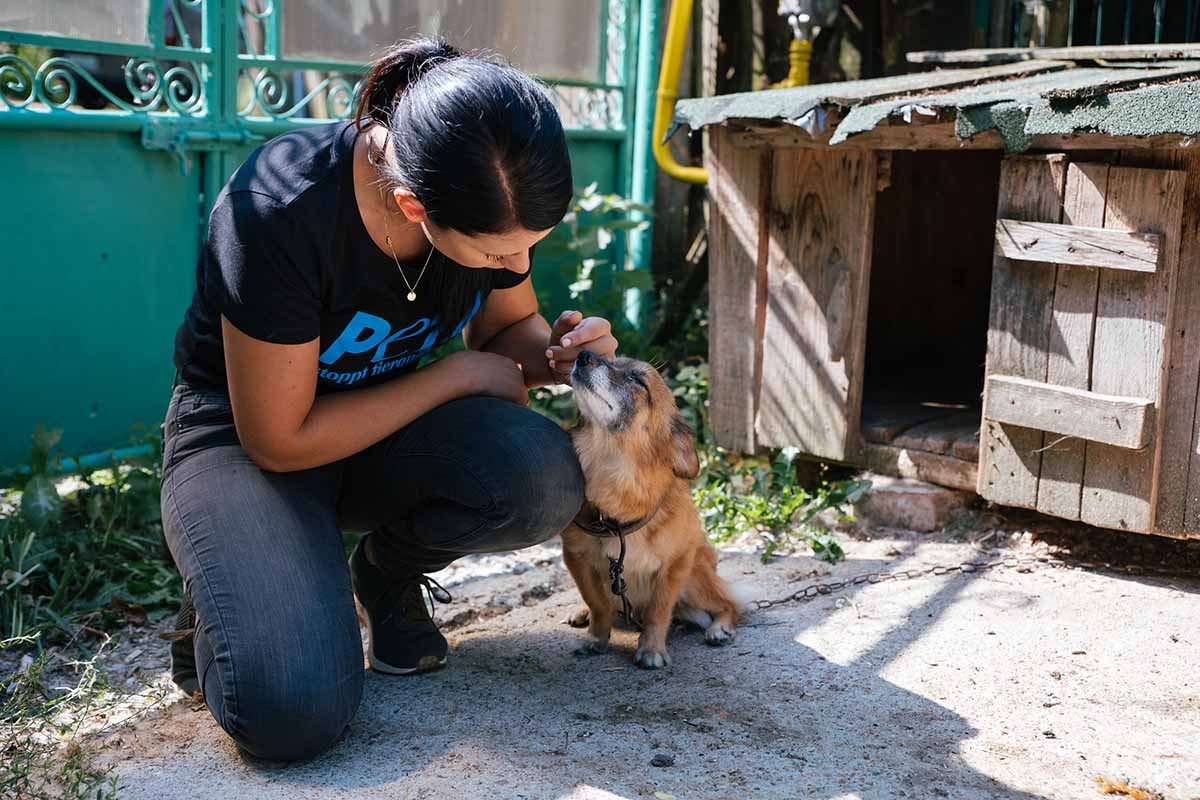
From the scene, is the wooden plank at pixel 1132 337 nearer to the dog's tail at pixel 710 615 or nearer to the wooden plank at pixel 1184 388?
the wooden plank at pixel 1184 388

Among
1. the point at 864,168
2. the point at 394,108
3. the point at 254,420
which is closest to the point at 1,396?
the point at 254,420

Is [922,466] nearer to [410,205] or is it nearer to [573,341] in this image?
[573,341]

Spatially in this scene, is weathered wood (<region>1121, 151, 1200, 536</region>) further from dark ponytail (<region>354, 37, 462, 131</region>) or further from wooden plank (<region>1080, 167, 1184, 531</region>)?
dark ponytail (<region>354, 37, 462, 131</region>)

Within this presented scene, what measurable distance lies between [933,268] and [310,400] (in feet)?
13.3

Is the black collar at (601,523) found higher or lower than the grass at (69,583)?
higher

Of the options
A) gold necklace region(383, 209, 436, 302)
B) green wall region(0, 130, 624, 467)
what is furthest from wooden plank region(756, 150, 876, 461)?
green wall region(0, 130, 624, 467)

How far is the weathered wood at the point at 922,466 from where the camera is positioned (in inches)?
170

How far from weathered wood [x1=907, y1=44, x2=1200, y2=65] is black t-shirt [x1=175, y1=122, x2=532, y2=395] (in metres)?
2.66

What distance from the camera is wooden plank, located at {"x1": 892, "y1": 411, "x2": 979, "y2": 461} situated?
4.40 metres

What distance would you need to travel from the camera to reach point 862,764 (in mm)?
2750

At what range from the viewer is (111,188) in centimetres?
446

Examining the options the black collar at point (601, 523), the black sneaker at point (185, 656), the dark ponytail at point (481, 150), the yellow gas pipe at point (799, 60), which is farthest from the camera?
the yellow gas pipe at point (799, 60)

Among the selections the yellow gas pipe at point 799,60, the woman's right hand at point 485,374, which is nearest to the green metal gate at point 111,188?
the woman's right hand at point 485,374

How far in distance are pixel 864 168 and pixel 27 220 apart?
116 inches
